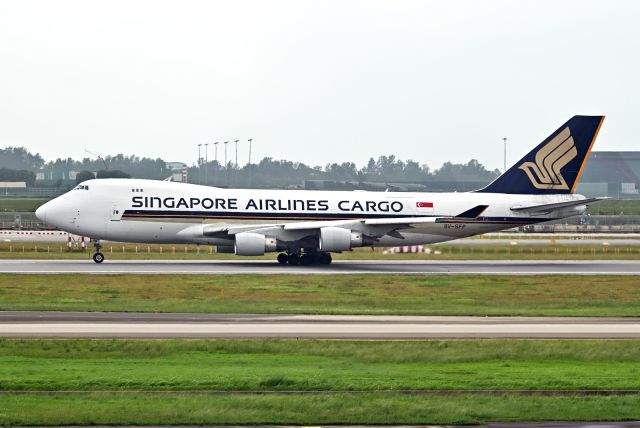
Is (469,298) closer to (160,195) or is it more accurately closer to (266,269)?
(266,269)

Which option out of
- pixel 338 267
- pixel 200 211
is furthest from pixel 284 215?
pixel 200 211

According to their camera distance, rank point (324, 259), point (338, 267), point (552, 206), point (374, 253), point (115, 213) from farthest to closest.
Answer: point (374, 253)
point (552, 206)
point (324, 259)
point (338, 267)
point (115, 213)

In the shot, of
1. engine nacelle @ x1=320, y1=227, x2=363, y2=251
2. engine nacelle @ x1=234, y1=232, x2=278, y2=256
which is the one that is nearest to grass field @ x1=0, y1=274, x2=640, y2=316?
engine nacelle @ x1=234, y1=232, x2=278, y2=256

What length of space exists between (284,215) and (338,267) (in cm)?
444

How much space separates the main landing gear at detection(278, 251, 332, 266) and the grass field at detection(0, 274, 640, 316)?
30.6ft

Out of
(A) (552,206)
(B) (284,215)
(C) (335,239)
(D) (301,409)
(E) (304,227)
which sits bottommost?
(D) (301,409)

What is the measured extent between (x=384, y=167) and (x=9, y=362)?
173 metres

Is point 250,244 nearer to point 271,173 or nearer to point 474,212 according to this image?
point 474,212

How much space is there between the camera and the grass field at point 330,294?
1427 inches

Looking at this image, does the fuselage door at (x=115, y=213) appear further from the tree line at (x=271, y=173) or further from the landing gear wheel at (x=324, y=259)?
the tree line at (x=271, y=173)

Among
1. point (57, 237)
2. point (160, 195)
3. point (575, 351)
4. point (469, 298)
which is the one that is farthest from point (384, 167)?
point (575, 351)

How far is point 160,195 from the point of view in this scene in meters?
58.6

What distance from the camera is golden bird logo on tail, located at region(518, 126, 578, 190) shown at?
210ft

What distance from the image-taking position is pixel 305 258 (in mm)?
60188
